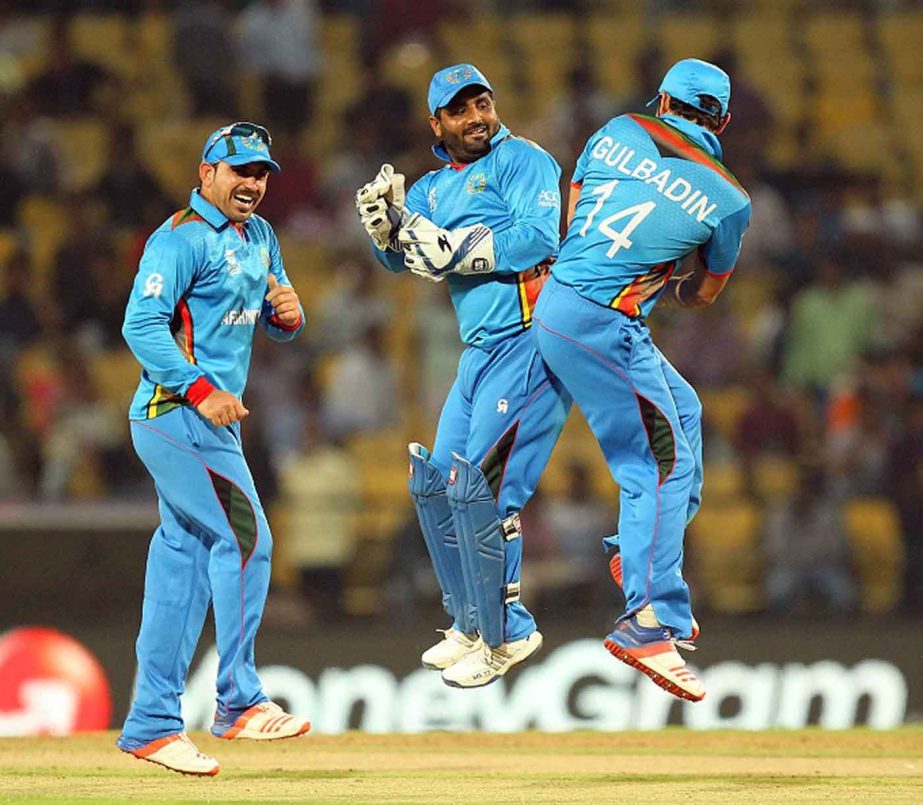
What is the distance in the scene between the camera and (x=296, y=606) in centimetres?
1237

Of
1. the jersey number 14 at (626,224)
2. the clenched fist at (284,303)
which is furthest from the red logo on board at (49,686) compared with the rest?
the jersey number 14 at (626,224)

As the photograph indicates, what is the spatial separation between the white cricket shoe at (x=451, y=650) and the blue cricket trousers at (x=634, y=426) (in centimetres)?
80

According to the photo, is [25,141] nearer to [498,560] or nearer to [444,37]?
[444,37]

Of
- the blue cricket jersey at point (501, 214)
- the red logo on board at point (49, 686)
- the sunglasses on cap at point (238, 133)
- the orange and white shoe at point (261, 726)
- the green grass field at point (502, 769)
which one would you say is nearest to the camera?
the green grass field at point (502, 769)

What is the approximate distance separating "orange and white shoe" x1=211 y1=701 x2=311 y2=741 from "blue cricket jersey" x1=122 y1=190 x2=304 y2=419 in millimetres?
1284

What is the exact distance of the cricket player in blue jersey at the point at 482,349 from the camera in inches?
307

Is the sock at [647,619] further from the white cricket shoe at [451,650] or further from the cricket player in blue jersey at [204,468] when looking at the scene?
the cricket player in blue jersey at [204,468]

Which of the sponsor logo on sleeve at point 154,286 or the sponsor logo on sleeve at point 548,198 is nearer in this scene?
the sponsor logo on sleeve at point 154,286

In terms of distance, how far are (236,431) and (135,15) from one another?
10021 millimetres

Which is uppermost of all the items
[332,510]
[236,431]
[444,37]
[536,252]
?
[444,37]

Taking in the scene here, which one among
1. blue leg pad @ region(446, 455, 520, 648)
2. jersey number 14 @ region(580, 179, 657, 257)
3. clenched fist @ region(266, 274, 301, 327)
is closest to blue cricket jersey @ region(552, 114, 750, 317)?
jersey number 14 @ region(580, 179, 657, 257)

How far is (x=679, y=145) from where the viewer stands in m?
7.73

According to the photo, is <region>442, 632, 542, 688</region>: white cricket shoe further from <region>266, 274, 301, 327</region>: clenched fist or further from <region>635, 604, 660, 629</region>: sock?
<region>266, 274, 301, 327</region>: clenched fist

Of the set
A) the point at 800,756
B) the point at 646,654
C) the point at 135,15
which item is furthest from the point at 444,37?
the point at 646,654
